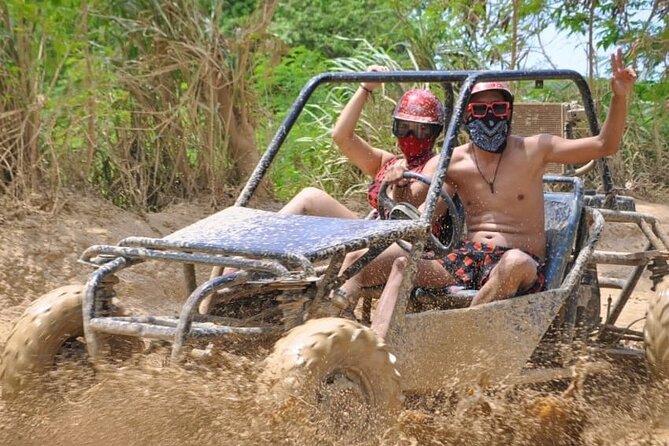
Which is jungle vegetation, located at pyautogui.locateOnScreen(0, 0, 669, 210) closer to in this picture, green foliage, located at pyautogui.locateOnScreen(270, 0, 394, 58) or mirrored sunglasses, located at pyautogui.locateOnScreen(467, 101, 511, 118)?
mirrored sunglasses, located at pyautogui.locateOnScreen(467, 101, 511, 118)

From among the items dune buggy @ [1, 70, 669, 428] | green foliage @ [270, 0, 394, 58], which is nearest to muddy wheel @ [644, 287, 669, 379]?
dune buggy @ [1, 70, 669, 428]

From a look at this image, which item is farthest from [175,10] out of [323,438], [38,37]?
[323,438]

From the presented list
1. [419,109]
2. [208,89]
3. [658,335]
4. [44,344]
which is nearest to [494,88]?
[419,109]

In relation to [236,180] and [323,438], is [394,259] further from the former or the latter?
[236,180]

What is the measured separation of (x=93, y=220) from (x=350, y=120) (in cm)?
322

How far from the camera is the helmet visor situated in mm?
4914

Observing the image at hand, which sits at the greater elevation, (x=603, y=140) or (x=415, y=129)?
(x=603, y=140)

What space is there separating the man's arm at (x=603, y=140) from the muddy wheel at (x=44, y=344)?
74.2 inches

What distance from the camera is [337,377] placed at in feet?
12.1

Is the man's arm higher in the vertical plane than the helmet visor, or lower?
higher

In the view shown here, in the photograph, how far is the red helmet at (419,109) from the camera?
16.0ft

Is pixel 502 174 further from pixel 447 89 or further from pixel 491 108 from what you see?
pixel 447 89

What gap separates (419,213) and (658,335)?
1.27 metres

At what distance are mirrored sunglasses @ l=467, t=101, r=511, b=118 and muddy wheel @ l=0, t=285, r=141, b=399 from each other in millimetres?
1709
